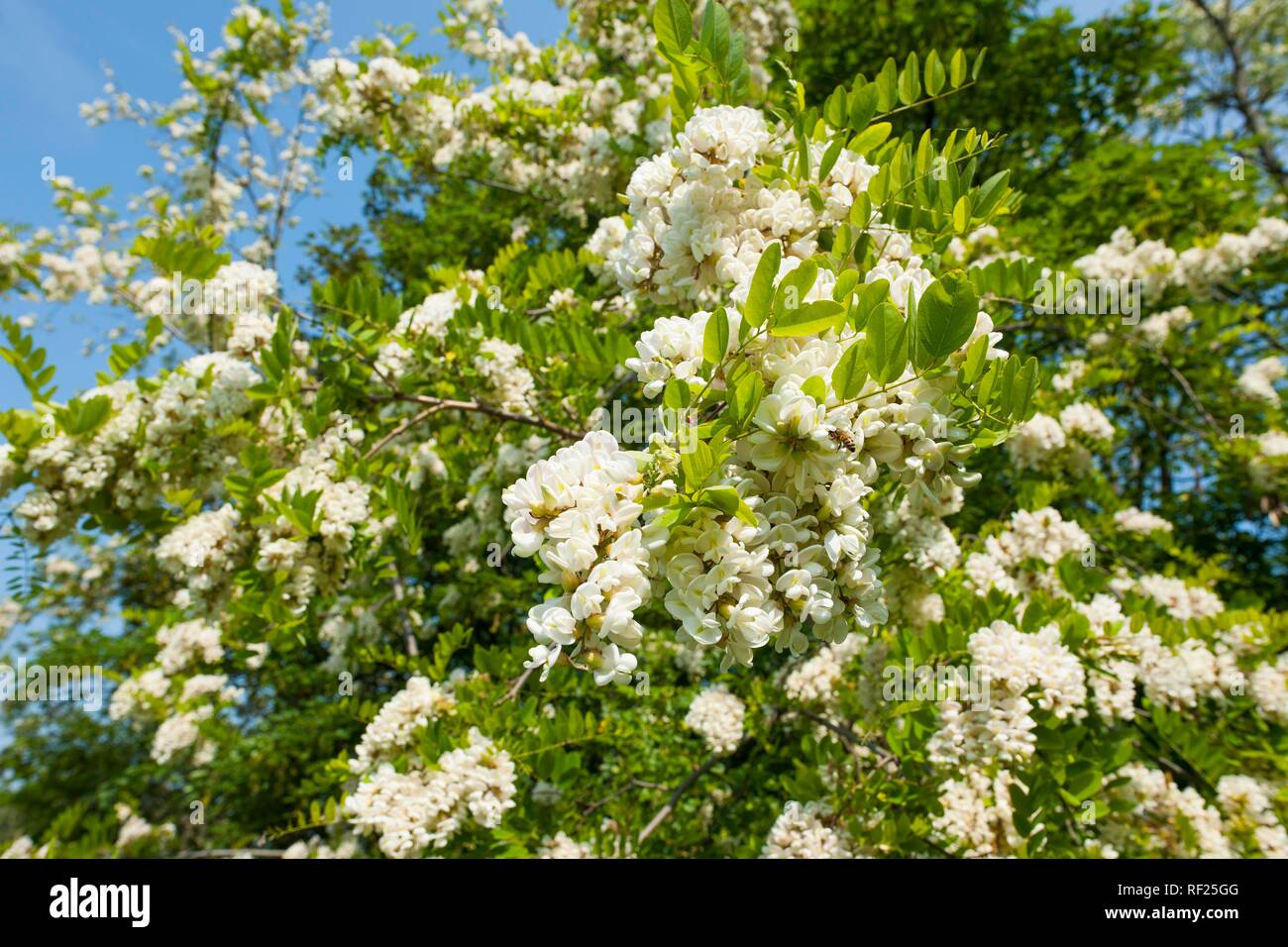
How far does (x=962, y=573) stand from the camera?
2.72 meters

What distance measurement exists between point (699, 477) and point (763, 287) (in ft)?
1.04

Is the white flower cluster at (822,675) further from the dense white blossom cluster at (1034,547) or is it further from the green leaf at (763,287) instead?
the green leaf at (763,287)

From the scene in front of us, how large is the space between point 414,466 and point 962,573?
266cm

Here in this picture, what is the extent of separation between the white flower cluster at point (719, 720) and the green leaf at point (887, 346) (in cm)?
266

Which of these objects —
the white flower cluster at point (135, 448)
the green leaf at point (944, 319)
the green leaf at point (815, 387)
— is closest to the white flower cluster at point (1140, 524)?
the green leaf at point (944, 319)

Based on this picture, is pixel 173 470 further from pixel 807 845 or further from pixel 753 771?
pixel 753 771

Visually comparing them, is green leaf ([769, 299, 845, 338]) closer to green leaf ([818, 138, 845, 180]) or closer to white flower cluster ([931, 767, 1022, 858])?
green leaf ([818, 138, 845, 180])

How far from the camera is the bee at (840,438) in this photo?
1059mm

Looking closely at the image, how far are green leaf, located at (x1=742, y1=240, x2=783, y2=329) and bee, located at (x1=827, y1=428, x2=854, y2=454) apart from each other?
210mm

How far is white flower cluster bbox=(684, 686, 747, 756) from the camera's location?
331cm

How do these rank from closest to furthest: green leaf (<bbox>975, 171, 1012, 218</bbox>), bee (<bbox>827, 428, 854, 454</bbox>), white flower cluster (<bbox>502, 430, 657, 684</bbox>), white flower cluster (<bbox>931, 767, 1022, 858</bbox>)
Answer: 1. white flower cluster (<bbox>502, 430, 657, 684</bbox>)
2. bee (<bbox>827, 428, 854, 454</bbox>)
3. green leaf (<bbox>975, 171, 1012, 218</bbox>)
4. white flower cluster (<bbox>931, 767, 1022, 858</bbox>)

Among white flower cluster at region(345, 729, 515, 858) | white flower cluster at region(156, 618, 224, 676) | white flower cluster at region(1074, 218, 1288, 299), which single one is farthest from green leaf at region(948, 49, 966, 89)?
white flower cluster at region(156, 618, 224, 676)
